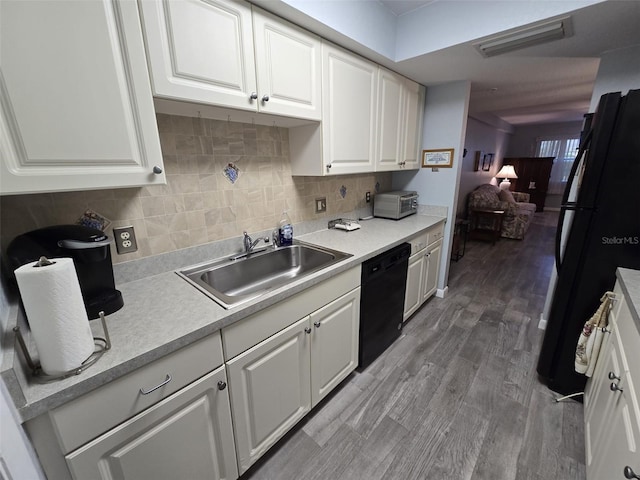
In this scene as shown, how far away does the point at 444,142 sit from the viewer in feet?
8.59

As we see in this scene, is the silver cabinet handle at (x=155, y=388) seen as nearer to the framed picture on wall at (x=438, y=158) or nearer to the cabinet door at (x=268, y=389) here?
the cabinet door at (x=268, y=389)

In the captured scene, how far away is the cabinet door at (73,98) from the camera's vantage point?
73 cm

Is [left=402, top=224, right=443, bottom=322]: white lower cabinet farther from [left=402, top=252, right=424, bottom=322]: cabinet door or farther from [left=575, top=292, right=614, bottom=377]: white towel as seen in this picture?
[left=575, top=292, right=614, bottom=377]: white towel

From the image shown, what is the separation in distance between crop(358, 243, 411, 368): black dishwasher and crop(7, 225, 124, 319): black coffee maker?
4.06ft

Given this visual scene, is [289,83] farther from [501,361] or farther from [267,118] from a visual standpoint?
[501,361]

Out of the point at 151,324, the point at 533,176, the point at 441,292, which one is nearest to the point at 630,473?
the point at 151,324

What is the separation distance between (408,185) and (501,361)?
5.93 ft

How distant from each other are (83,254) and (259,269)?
2.97 feet

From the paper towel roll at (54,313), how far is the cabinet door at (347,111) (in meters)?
1.38

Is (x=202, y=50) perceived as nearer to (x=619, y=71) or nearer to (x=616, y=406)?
A: (x=616, y=406)

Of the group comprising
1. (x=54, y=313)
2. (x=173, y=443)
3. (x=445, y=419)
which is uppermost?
(x=54, y=313)

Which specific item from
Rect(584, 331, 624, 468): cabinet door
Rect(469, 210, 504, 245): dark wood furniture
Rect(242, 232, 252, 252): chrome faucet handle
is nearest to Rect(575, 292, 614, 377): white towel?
Rect(584, 331, 624, 468): cabinet door

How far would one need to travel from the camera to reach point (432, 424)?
1537mm

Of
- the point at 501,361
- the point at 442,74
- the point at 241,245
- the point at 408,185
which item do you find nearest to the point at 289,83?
the point at 241,245
